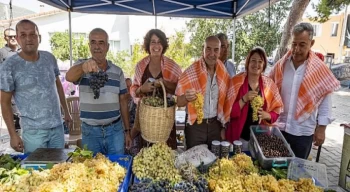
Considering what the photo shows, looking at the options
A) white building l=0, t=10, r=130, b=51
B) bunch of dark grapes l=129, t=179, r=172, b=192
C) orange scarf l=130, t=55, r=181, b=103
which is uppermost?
white building l=0, t=10, r=130, b=51

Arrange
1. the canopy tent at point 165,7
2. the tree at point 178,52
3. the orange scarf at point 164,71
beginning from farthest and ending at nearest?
the tree at point 178,52, the canopy tent at point 165,7, the orange scarf at point 164,71

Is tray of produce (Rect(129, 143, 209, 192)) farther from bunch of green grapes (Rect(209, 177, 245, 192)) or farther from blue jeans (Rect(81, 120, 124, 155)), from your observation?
blue jeans (Rect(81, 120, 124, 155))

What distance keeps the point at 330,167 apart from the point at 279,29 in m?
10.7

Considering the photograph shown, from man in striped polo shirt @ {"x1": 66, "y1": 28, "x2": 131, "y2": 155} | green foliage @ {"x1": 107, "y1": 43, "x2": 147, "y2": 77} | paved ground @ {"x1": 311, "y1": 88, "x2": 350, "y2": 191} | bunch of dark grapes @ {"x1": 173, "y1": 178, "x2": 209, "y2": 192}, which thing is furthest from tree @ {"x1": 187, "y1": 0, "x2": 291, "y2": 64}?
bunch of dark grapes @ {"x1": 173, "y1": 178, "x2": 209, "y2": 192}

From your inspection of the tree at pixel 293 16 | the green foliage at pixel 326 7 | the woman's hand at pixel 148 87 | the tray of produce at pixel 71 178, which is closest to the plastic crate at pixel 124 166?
the tray of produce at pixel 71 178

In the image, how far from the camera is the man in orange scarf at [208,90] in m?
2.38

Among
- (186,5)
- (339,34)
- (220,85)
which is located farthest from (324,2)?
(339,34)

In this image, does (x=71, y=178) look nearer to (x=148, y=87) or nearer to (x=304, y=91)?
(x=148, y=87)

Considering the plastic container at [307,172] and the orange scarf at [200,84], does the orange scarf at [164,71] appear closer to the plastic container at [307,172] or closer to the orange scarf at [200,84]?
the orange scarf at [200,84]

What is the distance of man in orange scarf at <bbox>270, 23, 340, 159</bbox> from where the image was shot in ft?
7.72

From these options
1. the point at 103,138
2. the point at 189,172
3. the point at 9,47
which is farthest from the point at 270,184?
the point at 9,47

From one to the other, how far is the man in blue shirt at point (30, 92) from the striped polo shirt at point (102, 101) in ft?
1.16

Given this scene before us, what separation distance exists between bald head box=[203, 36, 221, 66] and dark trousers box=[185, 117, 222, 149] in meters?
0.59

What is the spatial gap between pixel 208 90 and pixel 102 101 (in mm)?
1089
